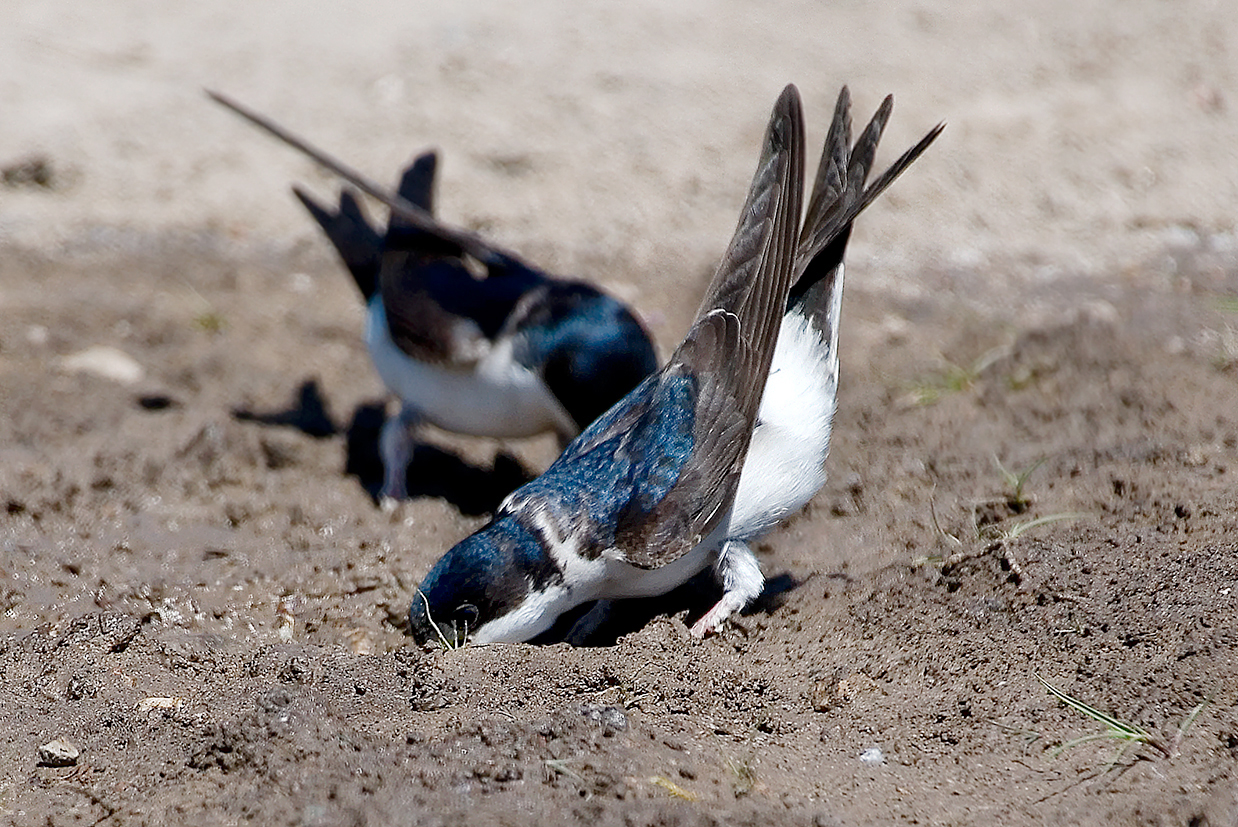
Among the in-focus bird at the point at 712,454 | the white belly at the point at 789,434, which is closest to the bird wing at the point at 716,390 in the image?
the in-focus bird at the point at 712,454

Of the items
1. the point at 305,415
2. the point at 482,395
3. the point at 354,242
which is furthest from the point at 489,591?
the point at 354,242

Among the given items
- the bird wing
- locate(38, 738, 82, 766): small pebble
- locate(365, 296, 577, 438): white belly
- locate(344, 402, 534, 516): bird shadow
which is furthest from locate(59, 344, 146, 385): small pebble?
locate(38, 738, 82, 766): small pebble

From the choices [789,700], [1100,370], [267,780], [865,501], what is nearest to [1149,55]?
[1100,370]

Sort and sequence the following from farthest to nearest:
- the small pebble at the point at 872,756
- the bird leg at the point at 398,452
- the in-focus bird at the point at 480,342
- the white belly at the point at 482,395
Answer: the bird leg at the point at 398,452 → the white belly at the point at 482,395 → the in-focus bird at the point at 480,342 → the small pebble at the point at 872,756

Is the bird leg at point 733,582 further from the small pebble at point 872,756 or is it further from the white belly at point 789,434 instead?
the small pebble at point 872,756

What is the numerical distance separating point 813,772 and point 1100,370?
2.46 metres

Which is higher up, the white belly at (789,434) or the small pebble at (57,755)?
the white belly at (789,434)

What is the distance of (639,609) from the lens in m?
3.78

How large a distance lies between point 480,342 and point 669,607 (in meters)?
1.14

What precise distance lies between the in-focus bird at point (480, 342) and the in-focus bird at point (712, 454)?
41cm

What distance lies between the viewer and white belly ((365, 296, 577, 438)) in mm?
4238

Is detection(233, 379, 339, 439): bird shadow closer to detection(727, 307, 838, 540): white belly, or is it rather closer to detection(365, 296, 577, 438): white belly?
detection(365, 296, 577, 438): white belly

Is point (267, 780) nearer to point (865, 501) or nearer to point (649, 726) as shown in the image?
point (649, 726)

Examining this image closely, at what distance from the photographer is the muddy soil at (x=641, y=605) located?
2.51m
